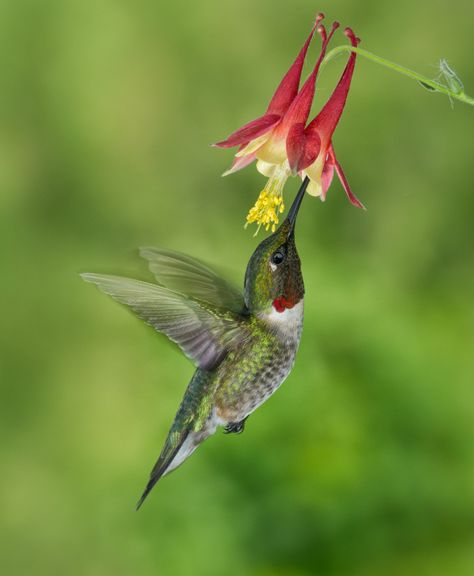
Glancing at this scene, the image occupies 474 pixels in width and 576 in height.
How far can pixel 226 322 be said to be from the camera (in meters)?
2.68

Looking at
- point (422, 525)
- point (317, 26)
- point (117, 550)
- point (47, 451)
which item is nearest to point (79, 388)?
point (47, 451)

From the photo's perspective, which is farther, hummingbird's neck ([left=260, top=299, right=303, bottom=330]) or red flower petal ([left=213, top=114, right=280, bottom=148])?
hummingbird's neck ([left=260, top=299, right=303, bottom=330])

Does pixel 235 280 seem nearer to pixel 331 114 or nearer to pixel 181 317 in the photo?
pixel 181 317

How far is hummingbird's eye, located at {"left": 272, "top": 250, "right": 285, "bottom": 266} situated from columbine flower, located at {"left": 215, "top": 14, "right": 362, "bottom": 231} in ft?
0.36

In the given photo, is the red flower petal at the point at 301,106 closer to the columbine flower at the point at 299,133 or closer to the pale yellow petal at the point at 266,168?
the columbine flower at the point at 299,133

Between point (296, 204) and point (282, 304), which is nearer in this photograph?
point (296, 204)

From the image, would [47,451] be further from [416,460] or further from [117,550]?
[416,460]

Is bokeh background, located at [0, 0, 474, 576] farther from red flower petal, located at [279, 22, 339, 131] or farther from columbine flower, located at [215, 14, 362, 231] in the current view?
red flower petal, located at [279, 22, 339, 131]

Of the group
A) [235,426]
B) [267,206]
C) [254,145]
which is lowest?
[235,426]

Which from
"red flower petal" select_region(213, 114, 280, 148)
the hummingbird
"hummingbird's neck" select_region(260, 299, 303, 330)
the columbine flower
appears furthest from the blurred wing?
"red flower petal" select_region(213, 114, 280, 148)

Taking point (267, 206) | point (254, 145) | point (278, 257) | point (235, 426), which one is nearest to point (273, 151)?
point (254, 145)

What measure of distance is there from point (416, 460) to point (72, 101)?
376 centimetres

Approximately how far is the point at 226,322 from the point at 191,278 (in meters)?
0.16

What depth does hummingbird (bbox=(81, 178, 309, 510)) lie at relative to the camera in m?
2.54
